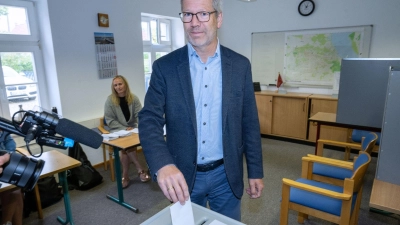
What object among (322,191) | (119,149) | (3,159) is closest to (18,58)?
(119,149)

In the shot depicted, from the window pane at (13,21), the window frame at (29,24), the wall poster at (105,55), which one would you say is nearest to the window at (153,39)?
the wall poster at (105,55)

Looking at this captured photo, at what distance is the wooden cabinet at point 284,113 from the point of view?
4.40 m

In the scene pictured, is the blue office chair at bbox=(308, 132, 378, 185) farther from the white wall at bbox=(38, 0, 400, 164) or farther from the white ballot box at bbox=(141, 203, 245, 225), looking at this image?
the white wall at bbox=(38, 0, 400, 164)

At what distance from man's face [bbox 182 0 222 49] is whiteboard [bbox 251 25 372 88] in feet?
12.6

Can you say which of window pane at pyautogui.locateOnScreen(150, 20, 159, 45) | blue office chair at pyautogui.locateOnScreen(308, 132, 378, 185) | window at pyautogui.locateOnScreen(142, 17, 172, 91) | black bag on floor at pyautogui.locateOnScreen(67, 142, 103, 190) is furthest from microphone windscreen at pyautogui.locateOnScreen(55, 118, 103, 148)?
window pane at pyautogui.locateOnScreen(150, 20, 159, 45)

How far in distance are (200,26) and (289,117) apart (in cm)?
389

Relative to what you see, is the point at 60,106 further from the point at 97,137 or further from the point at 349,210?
the point at 349,210

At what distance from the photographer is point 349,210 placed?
5.37ft

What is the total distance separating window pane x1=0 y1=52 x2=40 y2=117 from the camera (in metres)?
2.94

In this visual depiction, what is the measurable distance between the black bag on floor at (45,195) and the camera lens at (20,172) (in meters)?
2.06

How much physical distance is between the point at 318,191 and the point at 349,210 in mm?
208

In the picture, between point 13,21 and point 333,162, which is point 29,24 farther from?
point 333,162

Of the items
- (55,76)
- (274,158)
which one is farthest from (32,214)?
(274,158)

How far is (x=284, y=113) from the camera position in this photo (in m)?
4.59
